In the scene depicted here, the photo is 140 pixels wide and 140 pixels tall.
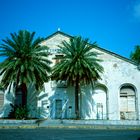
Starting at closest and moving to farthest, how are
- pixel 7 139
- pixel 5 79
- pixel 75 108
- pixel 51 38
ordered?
1. pixel 7 139
2. pixel 5 79
3. pixel 75 108
4. pixel 51 38

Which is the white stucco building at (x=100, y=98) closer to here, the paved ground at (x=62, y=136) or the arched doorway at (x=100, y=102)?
the arched doorway at (x=100, y=102)

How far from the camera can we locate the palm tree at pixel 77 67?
29594 millimetres

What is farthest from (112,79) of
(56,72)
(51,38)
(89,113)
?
(51,38)

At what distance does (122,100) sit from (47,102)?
10950 mm

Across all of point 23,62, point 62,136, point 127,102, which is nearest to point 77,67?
point 23,62

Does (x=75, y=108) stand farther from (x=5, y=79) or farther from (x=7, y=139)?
(x=7, y=139)

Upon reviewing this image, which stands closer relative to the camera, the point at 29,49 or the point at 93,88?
the point at 29,49

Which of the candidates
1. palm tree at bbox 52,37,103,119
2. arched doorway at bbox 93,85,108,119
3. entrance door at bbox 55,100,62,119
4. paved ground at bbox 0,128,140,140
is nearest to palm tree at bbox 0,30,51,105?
palm tree at bbox 52,37,103,119

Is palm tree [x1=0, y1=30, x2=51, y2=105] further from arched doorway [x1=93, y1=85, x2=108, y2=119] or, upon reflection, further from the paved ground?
the paved ground

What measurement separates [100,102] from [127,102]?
3919mm

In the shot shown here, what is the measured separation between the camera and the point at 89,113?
33906mm

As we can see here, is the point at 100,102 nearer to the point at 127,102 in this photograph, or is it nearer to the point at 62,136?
the point at 127,102

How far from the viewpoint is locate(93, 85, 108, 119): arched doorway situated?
34156 millimetres

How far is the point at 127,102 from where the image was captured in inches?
1356
